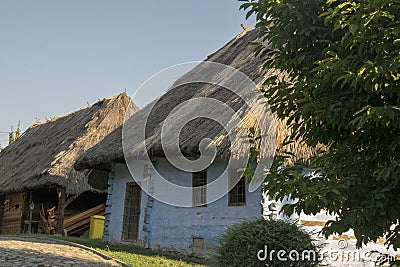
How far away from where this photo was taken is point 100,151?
1417 cm

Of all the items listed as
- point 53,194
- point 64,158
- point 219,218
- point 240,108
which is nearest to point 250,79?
point 240,108

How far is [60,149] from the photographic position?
19.8 metres

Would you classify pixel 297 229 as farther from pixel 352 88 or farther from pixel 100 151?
pixel 100 151

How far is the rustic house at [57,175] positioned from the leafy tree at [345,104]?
43.8ft

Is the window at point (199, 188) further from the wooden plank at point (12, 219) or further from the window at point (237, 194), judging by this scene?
the wooden plank at point (12, 219)

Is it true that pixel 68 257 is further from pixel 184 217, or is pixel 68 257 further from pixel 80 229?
pixel 80 229

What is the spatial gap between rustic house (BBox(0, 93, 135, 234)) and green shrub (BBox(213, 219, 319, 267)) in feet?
33.8

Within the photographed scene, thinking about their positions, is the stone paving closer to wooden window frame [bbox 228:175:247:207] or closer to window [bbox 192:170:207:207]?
window [bbox 192:170:207:207]

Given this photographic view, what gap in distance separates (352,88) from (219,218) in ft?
24.7

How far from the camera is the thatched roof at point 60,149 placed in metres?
18.0

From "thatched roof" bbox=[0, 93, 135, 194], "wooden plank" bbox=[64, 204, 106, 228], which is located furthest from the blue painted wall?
"wooden plank" bbox=[64, 204, 106, 228]

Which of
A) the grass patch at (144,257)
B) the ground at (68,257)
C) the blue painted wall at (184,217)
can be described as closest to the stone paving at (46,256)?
the ground at (68,257)

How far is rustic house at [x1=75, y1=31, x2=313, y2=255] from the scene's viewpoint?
10.6 meters

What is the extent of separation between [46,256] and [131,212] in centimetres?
447
